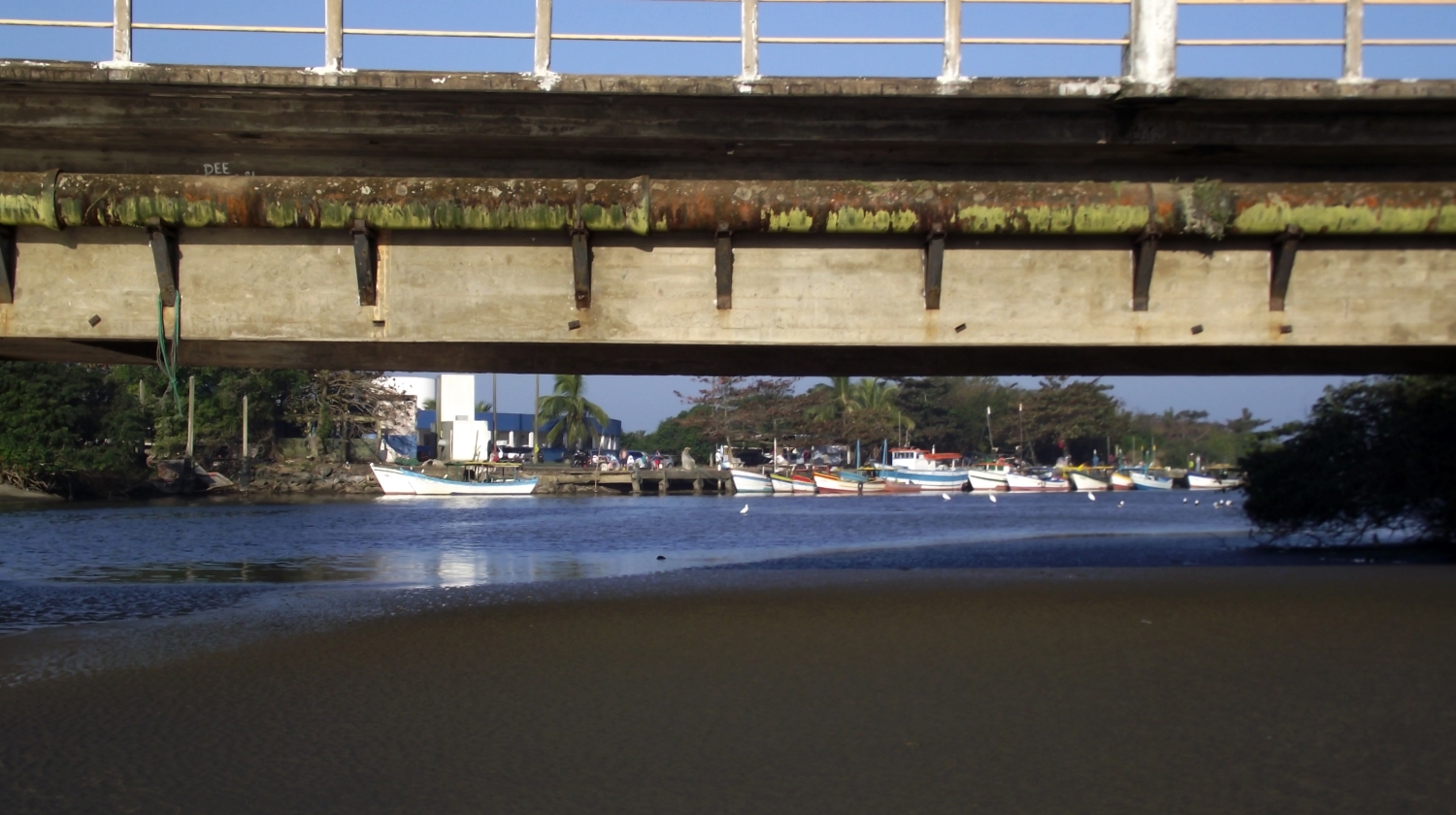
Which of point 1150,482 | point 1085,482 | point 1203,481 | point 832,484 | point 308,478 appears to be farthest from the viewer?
point 1203,481

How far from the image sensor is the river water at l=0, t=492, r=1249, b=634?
16.0m

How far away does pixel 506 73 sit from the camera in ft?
31.0

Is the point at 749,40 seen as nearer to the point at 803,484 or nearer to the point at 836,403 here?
the point at 803,484

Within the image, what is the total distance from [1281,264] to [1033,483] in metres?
63.4

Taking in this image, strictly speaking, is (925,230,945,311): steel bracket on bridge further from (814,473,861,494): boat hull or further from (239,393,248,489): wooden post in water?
(814,473,861,494): boat hull

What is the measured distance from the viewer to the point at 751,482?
214ft

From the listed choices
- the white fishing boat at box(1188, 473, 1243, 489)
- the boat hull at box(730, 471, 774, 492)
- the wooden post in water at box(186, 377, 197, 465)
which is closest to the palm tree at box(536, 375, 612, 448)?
the boat hull at box(730, 471, 774, 492)

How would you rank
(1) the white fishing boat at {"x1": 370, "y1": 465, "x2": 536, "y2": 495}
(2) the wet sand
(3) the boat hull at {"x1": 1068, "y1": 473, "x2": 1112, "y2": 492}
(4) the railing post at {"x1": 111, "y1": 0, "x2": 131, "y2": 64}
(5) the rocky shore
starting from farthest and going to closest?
(3) the boat hull at {"x1": 1068, "y1": 473, "x2": 1112, "y2": 492} → (5) the rocky shore → (1) the white fishing boat at {"x1": 370, "y1": 465, "x2": 536, "y2": 495} → (4) the railing post at {"x1": 111, "y1": 0, "x2": 131, "y2": 64} → (2) the wet sand

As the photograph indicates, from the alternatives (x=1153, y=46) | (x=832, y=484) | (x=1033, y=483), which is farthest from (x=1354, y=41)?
(x=1033, y=483)

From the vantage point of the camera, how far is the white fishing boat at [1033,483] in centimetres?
7062

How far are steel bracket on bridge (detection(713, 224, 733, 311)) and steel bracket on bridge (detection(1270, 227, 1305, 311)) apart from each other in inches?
190

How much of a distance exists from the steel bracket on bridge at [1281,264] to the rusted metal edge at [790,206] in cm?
7

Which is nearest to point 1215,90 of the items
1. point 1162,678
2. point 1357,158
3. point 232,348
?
point 1357,158

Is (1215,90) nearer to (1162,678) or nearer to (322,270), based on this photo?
(1162,678)
